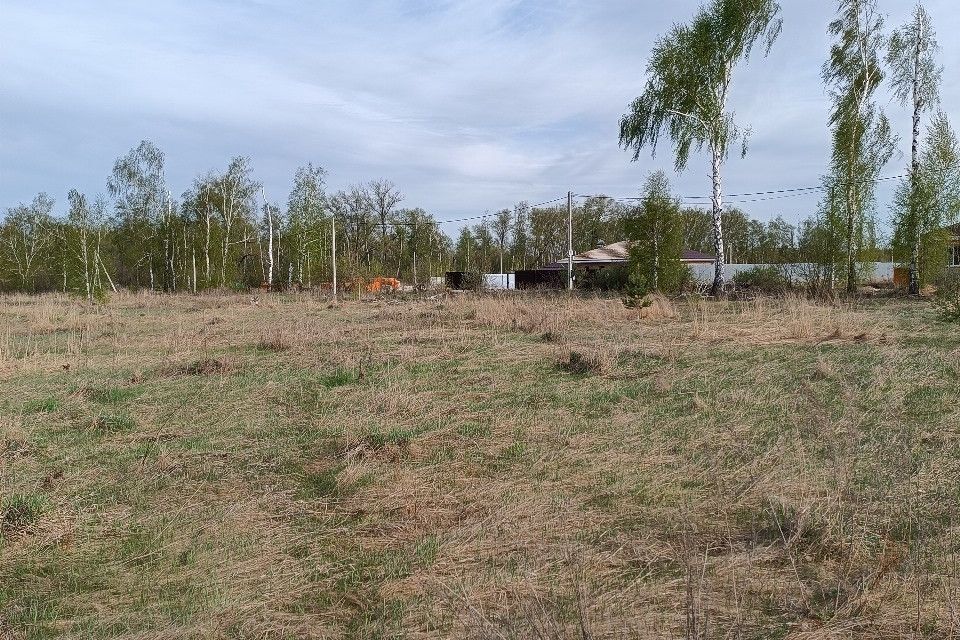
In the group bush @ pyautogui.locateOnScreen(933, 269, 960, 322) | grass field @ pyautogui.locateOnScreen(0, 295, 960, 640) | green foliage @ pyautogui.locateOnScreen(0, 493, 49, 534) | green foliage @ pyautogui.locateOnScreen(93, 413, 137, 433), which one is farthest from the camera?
bush @ pyautogui.locateOnScreen(933, 269, 960, 322)

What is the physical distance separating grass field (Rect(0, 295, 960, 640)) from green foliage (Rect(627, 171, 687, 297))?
1502cm

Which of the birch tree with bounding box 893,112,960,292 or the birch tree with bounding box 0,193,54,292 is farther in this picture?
the birch tree with bounding box 0,193,54,292

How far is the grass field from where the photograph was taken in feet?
8.48

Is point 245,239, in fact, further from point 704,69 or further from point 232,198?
point 704,69

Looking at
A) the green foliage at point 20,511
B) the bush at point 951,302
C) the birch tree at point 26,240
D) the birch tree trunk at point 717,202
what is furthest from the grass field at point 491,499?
the birch tree at point 26,240

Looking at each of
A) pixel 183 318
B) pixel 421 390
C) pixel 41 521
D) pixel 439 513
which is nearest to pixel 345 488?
pixel 439 513

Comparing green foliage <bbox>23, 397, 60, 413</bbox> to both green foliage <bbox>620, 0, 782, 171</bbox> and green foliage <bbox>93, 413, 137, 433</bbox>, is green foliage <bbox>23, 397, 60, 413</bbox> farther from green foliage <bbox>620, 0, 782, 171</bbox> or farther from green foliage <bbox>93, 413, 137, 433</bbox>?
green foliage <bbox>620, 0, 782, 171</bbox>

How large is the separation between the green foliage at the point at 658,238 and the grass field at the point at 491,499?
15024mm

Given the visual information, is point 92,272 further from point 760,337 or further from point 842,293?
point 842,293

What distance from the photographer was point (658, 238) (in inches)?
924

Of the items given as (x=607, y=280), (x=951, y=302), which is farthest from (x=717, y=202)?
(x=951, y=302)

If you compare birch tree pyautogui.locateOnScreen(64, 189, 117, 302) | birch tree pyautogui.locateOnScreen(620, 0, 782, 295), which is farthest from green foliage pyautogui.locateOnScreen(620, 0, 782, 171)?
birch tree pyautogui.locateOnScreen(64, 189, 117, 302)

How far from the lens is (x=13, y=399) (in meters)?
7.03

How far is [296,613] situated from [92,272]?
31.2 metres
